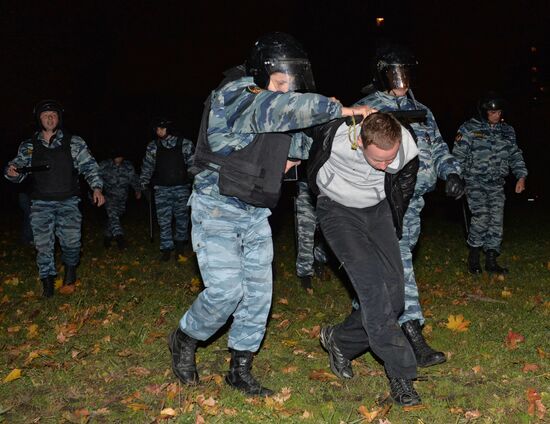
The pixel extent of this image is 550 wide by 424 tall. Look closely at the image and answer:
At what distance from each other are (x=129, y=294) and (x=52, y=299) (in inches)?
35.4

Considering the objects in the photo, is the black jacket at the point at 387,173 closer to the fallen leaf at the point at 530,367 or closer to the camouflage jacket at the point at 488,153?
the fallen leaf at the point at 530,367

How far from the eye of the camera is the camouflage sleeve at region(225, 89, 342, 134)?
3945mm

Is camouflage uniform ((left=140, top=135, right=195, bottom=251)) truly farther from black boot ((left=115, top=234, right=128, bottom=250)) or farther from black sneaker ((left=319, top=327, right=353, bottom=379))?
black sneaker ((left=319, top=327, right=353, bottom=379))

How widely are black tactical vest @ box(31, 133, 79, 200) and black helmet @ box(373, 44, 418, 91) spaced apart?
13.3 feet

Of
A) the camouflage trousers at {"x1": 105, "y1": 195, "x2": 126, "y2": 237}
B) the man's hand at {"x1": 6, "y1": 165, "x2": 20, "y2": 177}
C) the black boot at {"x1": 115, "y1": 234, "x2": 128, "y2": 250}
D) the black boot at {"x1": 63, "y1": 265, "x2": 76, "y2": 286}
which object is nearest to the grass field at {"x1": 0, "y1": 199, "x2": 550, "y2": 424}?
the black boot at {"x1": 63, "y1": 265, "x2": 76, "y2": 286}

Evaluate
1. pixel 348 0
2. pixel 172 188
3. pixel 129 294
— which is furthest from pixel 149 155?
pixel 348 0

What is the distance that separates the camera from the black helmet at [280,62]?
434 centimetres

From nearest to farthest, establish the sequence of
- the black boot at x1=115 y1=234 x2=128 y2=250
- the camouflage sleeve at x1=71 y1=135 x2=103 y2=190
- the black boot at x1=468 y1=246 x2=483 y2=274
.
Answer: the camouflage sleeve at x1=71 y1=135 x2=103 y2=190
the black boot at x1=468 y1=246 x2=483 y2=274
the black boot at x1=115 y1=234 x2=128 y2=250

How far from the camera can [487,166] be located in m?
8.64

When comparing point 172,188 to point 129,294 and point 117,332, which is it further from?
point 117,332

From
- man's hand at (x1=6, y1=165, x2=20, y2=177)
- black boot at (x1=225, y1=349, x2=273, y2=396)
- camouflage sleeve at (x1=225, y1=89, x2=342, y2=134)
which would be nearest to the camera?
camouflage sleeve at (x1=225, y1=89, x2=342, y2=134)

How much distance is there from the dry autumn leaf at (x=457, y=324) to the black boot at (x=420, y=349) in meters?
1.06

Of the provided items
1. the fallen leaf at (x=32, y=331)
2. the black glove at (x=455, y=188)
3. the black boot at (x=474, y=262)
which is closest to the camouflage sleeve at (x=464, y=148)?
the black boot at (x=474, y=262)

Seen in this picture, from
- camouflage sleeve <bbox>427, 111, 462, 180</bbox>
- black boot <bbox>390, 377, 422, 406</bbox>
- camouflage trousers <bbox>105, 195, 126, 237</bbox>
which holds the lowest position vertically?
camouflage trousers <bbox>105, 195, 126, 237</bbox>
